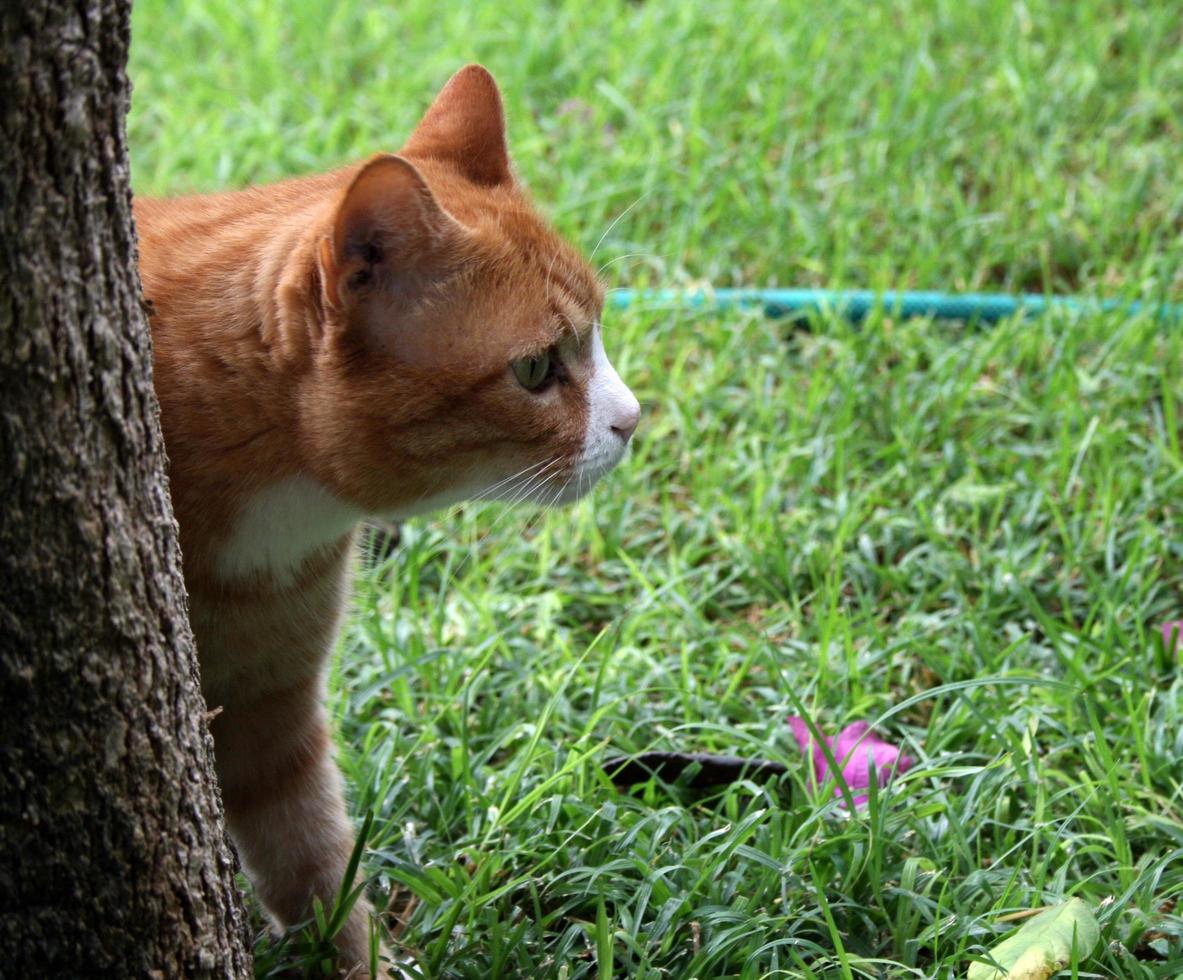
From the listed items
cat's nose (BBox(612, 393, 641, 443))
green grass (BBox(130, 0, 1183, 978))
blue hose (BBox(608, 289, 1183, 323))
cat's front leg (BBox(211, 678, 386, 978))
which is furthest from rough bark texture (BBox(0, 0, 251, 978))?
blue hose (BBox(608, 289, 1183, 323))

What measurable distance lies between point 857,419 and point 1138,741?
125 centimetres

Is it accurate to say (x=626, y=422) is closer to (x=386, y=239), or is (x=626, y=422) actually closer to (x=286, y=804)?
(x=386, y=239)

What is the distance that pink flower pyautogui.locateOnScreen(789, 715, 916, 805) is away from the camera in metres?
2.44

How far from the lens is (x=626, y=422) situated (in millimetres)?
2182

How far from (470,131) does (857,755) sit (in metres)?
1.26

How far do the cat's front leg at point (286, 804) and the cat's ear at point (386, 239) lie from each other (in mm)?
667

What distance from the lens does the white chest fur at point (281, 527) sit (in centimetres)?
201

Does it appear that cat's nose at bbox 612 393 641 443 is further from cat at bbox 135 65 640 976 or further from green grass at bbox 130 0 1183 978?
green grass at bbox 130 0 1183 978

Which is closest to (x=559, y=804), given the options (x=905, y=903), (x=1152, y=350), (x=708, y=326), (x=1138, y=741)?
(x=905, y=903)

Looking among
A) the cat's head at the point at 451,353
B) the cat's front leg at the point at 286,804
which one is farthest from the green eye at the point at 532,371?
the cat's front leg at the point at 286,804

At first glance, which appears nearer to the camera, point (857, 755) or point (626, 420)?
point (626, 420)

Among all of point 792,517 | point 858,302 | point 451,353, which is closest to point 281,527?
point 451,353

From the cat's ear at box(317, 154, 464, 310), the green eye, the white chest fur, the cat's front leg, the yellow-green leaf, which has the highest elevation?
the cat's ear at box(317, 154, 464, 310)

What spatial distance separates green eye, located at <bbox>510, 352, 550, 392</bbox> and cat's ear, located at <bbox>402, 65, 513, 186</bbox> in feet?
1.22
